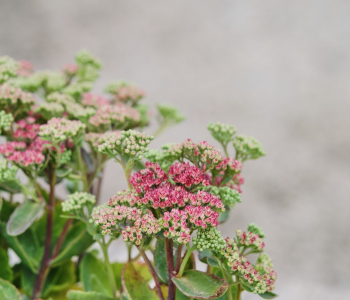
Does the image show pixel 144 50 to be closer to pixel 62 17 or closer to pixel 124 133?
pixel 62 17

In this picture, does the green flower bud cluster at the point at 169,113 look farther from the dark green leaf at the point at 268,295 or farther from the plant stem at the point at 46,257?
the dark green leaf at the point at 268,295

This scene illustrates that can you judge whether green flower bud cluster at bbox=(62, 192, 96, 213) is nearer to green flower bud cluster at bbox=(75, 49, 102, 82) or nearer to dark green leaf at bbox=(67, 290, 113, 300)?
dark green leaf at bbox=(67, 290, 113, 300)

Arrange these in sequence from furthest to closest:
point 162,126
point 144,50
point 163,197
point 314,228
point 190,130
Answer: point 144,50
point 190,130
point 314,228
point 162,126
point 163,197

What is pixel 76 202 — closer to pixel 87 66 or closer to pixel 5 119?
pixel 5 119

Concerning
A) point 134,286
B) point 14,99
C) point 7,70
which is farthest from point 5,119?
point 134,286

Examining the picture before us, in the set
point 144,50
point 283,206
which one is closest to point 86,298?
point 283,206

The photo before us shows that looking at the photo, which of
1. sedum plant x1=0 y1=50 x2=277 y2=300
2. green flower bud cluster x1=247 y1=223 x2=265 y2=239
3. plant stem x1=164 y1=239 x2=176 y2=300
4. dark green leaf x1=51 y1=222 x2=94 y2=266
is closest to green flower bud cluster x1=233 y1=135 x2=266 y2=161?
sedum plant x1=0 y1=50 x2=277 y2=300
